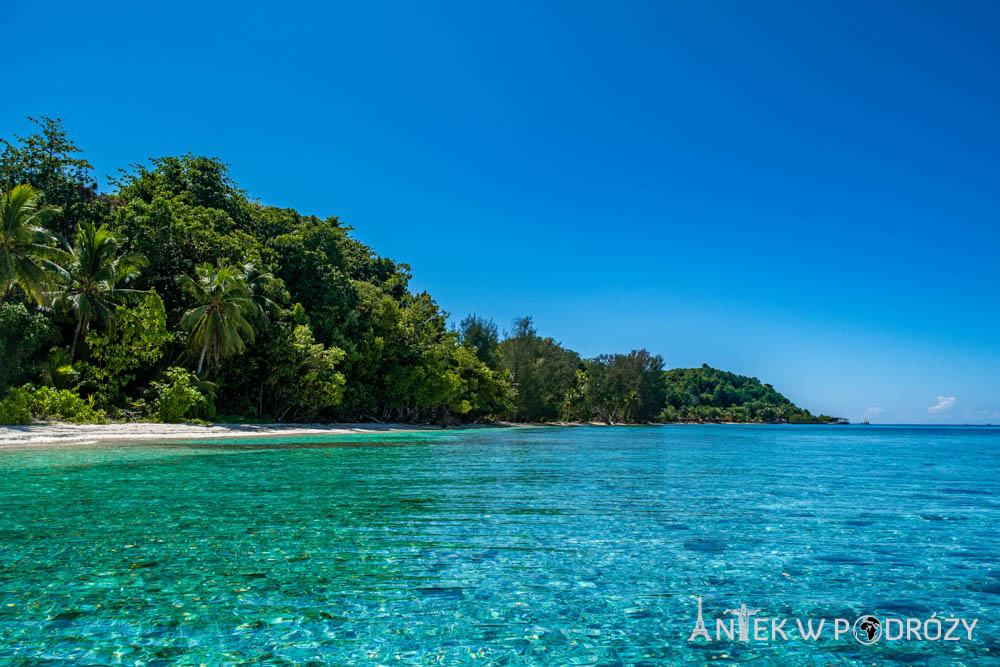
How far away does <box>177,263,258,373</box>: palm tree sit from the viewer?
3073cm

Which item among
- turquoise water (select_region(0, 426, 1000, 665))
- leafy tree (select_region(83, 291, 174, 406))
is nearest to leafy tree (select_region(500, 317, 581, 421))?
leafy tree (select_region(83, 291, 174, 406))

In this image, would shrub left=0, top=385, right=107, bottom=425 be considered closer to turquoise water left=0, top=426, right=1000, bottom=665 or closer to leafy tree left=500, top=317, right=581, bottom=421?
turquoise water left=0, top=426, right=1000, bottom=665

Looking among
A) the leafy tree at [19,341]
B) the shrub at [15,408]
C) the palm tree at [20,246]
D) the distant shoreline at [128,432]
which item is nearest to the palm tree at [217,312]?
the distant shoreline at [128,432]

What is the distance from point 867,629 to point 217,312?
3261cm

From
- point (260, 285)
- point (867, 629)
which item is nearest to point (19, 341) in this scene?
point (260, 285)

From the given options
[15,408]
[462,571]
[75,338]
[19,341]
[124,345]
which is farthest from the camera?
[124,345]

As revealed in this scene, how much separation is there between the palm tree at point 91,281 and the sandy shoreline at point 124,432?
588cm

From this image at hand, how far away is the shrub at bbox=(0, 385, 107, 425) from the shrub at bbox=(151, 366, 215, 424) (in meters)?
2.75

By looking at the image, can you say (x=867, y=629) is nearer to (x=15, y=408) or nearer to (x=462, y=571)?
(x=462, y=571)

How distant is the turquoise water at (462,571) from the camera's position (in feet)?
12.3

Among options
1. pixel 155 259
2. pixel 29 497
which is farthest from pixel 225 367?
pixel 29 497

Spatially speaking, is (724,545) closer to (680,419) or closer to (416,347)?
(416,347)

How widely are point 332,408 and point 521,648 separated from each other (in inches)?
1682

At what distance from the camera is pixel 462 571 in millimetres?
5410
